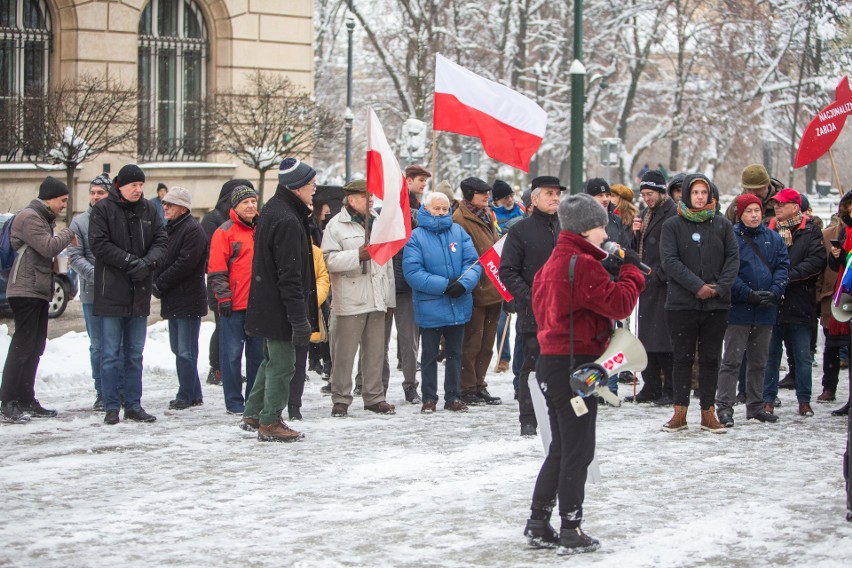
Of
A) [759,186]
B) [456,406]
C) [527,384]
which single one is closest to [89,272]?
[456,406]

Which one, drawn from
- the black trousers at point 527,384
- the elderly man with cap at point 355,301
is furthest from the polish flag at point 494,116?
the black trousers at point 527,384

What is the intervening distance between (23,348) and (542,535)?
532 centimetres

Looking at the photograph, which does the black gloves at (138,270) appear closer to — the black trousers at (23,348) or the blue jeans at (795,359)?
the black trousers at (23,348)

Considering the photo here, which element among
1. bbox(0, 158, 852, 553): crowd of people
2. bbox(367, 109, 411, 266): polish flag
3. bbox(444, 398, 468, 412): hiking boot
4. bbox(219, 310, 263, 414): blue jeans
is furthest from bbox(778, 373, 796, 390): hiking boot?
bbox(219, 310, 263, 414): blue jeans

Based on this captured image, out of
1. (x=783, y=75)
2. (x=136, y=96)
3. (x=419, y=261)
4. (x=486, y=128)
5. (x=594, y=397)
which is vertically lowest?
(x=594, y=397)

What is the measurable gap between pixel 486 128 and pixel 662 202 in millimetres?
1762

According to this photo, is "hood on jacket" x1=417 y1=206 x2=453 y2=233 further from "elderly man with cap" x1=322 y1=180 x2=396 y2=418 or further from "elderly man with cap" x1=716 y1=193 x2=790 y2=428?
"elderly man with cap" x1=716 y1=193 x2=790 y2=428

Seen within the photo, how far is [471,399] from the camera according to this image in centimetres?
1139

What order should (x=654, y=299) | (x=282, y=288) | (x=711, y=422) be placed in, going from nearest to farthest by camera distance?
(x=282, y=288)
(x=711, y=422)
(x=654, y=299)

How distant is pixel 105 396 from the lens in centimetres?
1010

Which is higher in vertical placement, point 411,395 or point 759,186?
point 759,186

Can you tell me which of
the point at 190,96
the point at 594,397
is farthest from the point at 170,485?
the point at 190,96

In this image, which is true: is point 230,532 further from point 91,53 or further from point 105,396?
point 91,53

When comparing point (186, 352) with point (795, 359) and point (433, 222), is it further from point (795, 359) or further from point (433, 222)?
point (795, 359)
